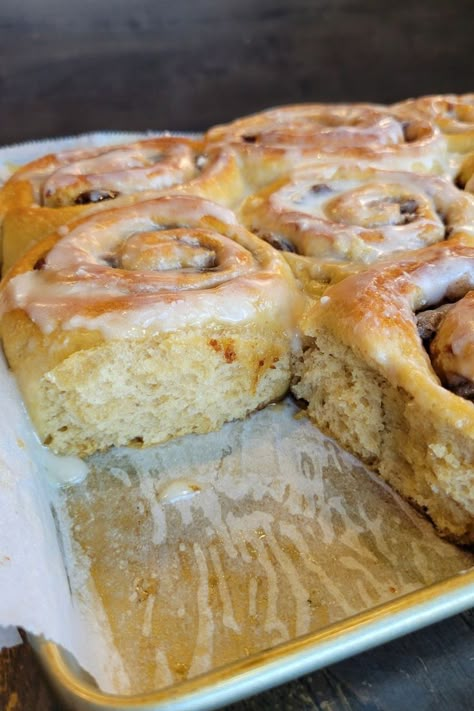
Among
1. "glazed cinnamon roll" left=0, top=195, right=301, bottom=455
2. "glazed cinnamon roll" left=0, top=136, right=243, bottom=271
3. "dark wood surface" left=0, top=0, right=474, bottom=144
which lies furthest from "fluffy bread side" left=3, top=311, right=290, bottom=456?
"dark wood surface" left=0, top=0, right=474, bottom=144

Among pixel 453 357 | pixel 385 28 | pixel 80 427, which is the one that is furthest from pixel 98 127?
pixel 453 357

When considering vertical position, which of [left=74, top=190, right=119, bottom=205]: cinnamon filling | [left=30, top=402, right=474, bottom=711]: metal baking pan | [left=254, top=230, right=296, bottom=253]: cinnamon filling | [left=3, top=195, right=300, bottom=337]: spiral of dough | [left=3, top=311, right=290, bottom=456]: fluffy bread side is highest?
[left=74, top=190, right=119, bottom=205]: cinnamon filling

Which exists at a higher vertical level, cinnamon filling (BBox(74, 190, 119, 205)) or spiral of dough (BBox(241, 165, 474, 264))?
cinnamon filling (BBox(74, 190, 119, 205))

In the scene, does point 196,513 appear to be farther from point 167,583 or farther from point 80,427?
point 80,427

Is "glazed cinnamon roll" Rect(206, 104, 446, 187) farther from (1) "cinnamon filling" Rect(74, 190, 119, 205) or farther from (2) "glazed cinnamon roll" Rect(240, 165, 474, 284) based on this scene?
(1) "cinnamon filling" Rect(74, 190, 119, 205)

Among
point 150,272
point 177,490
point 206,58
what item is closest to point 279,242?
point 150,272

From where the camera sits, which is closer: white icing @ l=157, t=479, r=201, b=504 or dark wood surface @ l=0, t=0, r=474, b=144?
white icing @ l=157, t=479, r=201, b=504
